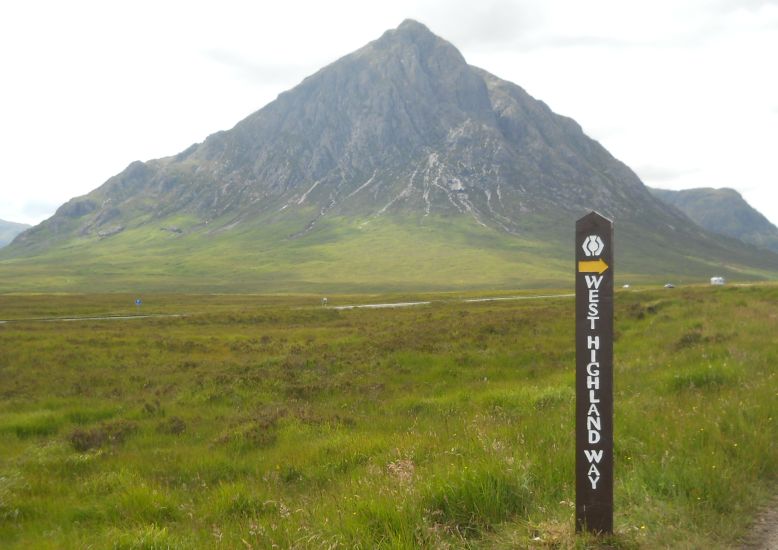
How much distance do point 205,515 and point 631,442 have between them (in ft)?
21.3

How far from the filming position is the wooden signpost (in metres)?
4.98

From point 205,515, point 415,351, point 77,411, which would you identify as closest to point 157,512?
point 205,515

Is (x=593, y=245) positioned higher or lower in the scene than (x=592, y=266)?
higher

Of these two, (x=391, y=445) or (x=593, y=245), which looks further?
(x=391, y=445)

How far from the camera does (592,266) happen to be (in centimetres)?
507

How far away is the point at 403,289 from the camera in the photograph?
148000 mm

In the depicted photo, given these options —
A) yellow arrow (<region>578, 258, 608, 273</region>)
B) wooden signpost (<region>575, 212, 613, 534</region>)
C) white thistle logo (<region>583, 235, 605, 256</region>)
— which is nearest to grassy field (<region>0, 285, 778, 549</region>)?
wooden signpost (<region>575, 212, 613, 534</region>)

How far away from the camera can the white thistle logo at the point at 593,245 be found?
5.02m

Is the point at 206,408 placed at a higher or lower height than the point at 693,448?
lower

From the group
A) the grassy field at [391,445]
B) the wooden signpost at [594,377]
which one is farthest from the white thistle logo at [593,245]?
the grassy field at [391,445]

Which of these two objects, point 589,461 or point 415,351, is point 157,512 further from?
point 415,351

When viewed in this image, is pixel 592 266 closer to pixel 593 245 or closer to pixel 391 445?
pixel 593 245

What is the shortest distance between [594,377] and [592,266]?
113 centimetres

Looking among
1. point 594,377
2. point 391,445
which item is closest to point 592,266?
point 594,377
